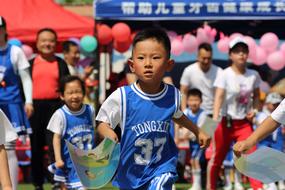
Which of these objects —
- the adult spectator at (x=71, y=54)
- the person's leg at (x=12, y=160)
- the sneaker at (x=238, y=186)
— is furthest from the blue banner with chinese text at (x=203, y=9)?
the person's leg at (x=12, y=160)

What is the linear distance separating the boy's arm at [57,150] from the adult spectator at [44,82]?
131cm

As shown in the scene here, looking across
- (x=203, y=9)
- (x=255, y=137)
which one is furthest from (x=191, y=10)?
(x=255, y=137)

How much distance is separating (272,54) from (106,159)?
735 centimetres

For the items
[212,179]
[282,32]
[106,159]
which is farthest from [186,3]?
[106,159]

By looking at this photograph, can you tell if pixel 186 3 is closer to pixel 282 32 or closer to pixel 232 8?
pixel 232 8

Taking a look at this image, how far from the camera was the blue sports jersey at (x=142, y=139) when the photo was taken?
22.3 feet

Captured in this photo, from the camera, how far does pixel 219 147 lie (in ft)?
36.0

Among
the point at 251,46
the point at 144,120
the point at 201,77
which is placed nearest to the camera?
the point at 144,120

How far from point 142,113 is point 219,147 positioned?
4289 millimetres

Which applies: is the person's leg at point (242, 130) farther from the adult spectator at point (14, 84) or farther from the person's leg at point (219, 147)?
the adult spectator at point (14, 84)

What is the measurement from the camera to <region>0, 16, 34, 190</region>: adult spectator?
9891mm

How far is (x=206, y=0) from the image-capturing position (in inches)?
528

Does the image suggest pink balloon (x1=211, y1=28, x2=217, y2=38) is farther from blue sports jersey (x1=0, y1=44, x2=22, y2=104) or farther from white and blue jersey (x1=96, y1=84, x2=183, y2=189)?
white and blue jersey (x1=96, y1=84, x2=183, y2=189)

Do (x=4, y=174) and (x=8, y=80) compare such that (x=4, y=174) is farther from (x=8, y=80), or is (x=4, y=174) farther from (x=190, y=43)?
(x=190, y=43)
